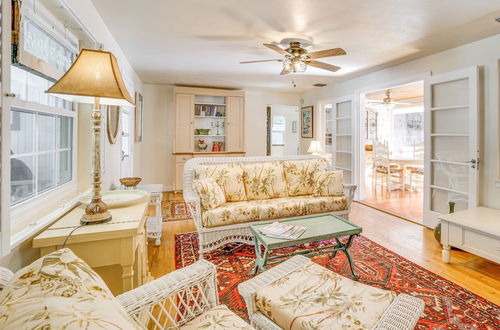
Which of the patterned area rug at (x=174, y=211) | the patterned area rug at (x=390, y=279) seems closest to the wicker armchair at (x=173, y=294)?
the patterned area rug at (x=390, y=279)

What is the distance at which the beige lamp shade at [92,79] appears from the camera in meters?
1.25

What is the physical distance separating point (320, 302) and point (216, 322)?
49cm

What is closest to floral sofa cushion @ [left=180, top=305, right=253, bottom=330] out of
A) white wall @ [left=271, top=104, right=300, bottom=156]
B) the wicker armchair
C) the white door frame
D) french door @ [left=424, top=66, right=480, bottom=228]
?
the wicker armchair

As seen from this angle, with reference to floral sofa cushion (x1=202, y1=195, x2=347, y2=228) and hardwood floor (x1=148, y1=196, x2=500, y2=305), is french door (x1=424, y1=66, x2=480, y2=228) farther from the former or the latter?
floral sofa cushion (x1=202, y1=195, x2=347, y2=228)

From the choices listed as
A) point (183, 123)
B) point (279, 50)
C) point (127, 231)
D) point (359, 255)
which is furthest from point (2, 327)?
point (183, 123)

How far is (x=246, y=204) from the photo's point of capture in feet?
9.38

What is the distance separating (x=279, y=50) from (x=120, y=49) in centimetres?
211

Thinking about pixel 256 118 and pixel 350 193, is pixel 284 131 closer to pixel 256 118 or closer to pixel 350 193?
pixel 256 118

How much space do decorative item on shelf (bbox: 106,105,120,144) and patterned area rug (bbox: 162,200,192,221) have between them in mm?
1476

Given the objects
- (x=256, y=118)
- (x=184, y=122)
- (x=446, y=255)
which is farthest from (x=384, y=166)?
(x=184, y=122)

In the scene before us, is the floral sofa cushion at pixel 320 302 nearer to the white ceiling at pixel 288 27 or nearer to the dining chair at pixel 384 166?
the white ceiling at pixel 288 27

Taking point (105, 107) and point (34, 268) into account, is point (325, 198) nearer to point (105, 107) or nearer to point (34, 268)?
point (105, 107)

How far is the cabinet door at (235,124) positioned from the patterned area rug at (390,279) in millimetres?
3302

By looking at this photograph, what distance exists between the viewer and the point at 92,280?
2.31ft
